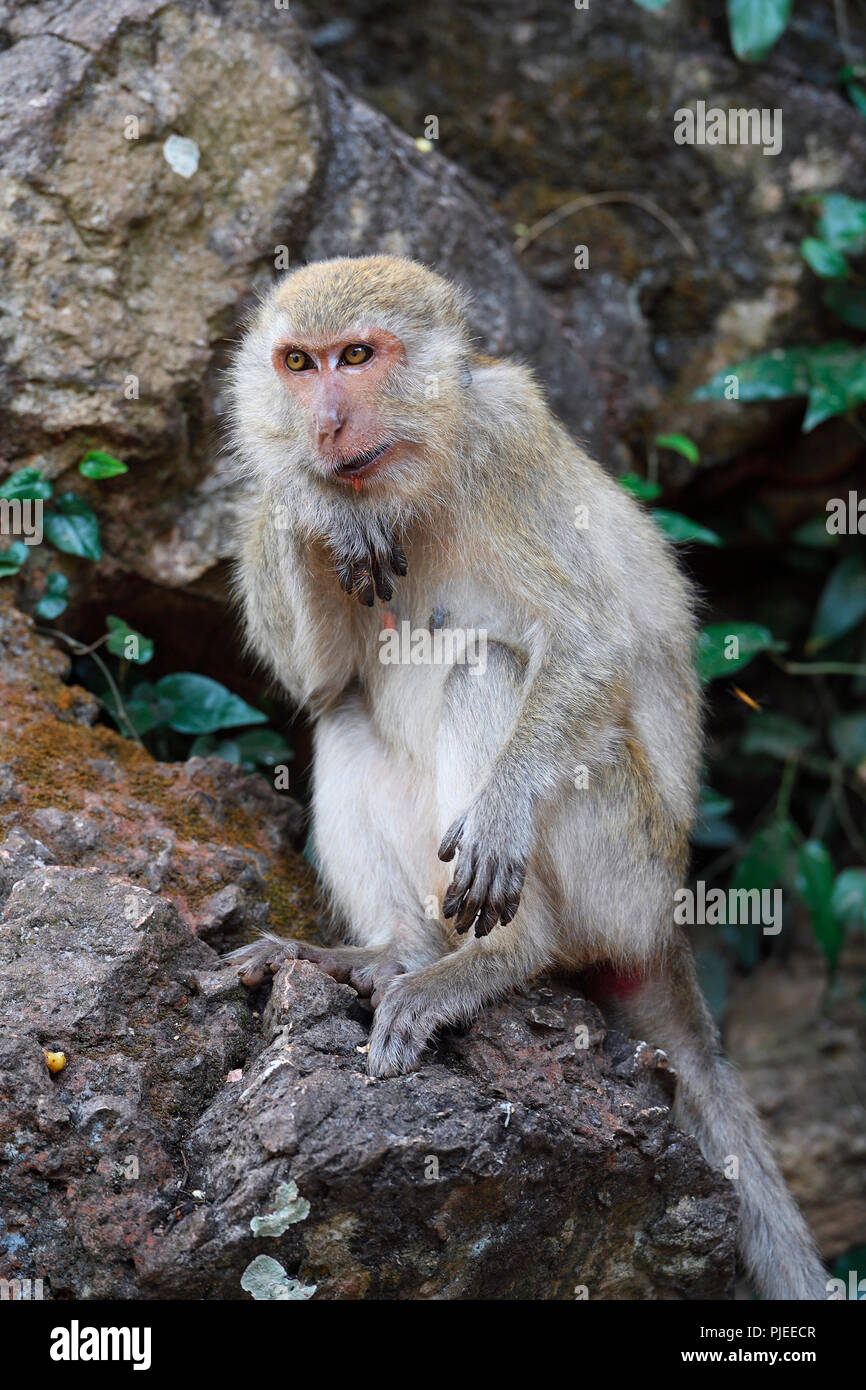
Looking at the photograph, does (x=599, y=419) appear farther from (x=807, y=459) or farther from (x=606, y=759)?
(x=606, y=759)

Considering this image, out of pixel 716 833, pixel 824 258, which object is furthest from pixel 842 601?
pixel 824 258

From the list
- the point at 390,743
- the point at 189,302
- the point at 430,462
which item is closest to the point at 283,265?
the point at 189,302

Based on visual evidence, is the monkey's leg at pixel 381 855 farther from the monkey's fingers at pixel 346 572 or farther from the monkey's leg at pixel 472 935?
the monkey's fingers at pixel 346 572

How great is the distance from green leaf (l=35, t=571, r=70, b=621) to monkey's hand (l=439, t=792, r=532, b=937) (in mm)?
2040

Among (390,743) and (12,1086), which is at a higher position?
(390,743)

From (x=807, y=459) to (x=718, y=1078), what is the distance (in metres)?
4.01

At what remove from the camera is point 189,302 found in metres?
5.62

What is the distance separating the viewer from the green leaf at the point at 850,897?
6.96 meters

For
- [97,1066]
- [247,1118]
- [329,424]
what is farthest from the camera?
[329,424]

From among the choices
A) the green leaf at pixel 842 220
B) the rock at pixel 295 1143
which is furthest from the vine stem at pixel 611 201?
the rock at pixel 295 1143

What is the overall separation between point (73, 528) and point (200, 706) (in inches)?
34.7

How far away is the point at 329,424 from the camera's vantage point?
4148 millimetres

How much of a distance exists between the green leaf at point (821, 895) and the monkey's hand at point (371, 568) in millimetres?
3427

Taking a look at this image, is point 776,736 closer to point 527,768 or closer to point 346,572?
point 527,768
